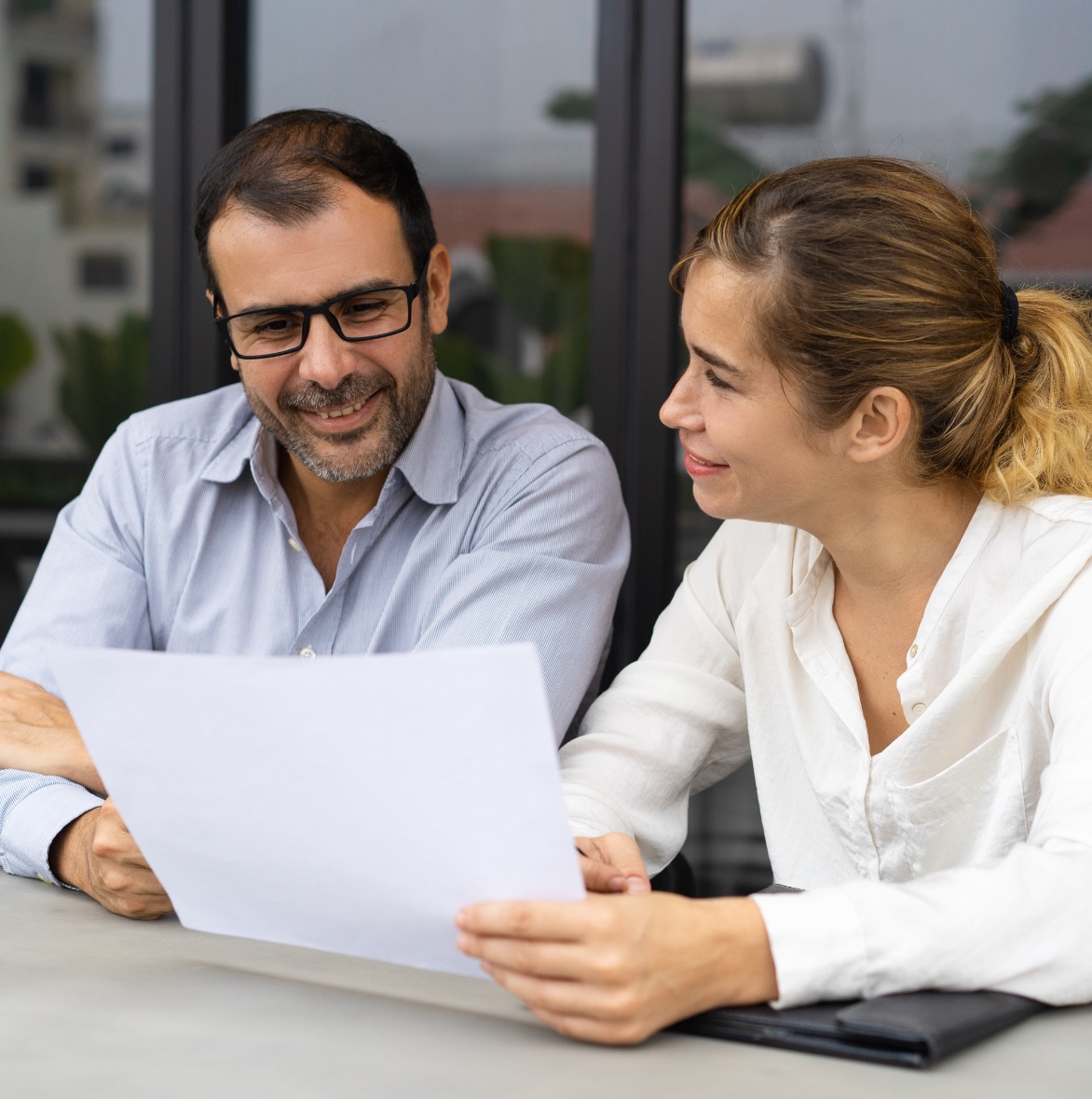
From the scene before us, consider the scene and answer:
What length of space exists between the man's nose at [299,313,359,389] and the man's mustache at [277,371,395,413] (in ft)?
0.06

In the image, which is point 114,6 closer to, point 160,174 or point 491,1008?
point 160,174

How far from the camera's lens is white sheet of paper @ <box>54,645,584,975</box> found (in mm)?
868

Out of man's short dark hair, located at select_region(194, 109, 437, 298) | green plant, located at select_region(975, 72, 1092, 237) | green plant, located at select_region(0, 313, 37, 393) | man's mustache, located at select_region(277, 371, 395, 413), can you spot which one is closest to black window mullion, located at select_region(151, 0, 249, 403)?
green plant, located at select_region(0, 313, 37, 393)

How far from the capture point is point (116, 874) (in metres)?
1.21

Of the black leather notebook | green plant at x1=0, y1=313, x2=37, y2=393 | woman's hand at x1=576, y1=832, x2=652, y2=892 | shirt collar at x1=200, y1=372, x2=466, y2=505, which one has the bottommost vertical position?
woman's hand at x1=576, y1=832, x2=652, y2=892

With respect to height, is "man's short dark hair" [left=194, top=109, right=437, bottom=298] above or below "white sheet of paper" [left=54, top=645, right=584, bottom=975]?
above

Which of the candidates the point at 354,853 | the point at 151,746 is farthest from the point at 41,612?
the point at 354,853

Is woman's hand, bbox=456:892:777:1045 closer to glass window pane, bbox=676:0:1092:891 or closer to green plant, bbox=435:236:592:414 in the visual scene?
glass window pane, bbox=676:0:1092:891

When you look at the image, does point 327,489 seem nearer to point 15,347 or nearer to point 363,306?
point 363,306

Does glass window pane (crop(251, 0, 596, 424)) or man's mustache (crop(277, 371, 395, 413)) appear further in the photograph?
glass window pane (crop(251, 0, 596, 424))

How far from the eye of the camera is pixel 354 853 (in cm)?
95

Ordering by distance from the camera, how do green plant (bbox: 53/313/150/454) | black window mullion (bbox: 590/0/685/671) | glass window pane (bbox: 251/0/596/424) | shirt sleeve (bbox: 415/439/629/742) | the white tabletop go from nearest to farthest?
the white tabletop < shirt sleeve (bbox: 415/439/629/742) < black window mullion (bbox: 590/0/685/671) < glass window pane (bbox: 251/0/596/424) < green plant (bbox: 53/313/150/454)

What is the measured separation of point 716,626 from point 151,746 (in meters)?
0.80

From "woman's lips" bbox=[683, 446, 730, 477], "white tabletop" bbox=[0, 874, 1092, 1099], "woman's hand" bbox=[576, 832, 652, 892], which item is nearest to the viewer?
"white tabletop" bbox=[0, 874, 1092, 1099]
